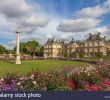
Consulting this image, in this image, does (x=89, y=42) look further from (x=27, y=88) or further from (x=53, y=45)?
(x=27, y=88)

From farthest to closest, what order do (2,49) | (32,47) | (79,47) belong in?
(79,47)
(2,49)
(32,47)

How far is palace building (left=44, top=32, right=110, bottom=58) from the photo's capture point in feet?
452

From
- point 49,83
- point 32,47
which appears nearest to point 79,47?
point 32,47

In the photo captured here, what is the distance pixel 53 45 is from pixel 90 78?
482 ft

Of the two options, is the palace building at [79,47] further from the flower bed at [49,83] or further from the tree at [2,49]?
the flower bed at [49,83]

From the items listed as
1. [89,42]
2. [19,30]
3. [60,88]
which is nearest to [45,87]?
[60,88]

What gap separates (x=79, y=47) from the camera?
15062 centimetres

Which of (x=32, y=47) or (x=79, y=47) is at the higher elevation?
(x=79, y=47)

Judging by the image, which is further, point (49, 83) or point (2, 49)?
point (2, 49)

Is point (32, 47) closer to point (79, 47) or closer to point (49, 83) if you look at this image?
point (79, 47)

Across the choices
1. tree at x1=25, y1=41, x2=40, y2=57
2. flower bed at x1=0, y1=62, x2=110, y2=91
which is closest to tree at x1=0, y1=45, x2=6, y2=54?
tree at x1=25, y1=41, x2=40, y2=57

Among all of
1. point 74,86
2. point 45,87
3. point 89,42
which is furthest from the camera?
point 89,42

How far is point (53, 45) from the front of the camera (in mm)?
159250

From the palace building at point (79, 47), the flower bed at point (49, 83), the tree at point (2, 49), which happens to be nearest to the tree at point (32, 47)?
the palace building at point (79, 47)
